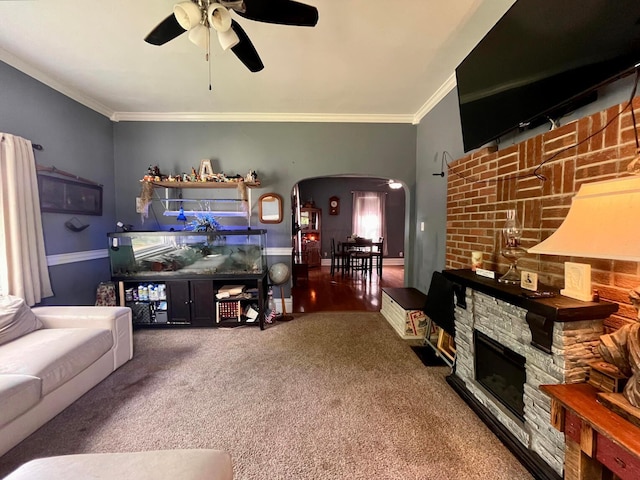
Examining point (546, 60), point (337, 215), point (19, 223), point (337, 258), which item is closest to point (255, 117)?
point (19, 223)

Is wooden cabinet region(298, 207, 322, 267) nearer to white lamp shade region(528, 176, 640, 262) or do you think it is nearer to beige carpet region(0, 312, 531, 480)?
beige carpet region(0, 312, 531, 480)

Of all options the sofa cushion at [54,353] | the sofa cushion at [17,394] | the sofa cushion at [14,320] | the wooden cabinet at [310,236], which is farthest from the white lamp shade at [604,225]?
the wooden cabinet at [310,236]

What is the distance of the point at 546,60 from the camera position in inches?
53.0

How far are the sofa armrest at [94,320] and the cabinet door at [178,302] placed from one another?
2.58 feet

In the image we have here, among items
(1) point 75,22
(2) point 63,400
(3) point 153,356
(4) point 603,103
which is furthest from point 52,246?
(4) point 603,103

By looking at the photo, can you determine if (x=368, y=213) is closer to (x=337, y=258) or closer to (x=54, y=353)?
(x=337, y=258)

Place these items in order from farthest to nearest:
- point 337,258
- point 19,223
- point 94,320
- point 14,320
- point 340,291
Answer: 1. point 337,258
2. point 340,291
3. point 19,223
4. point 94,320
5. point 14,320

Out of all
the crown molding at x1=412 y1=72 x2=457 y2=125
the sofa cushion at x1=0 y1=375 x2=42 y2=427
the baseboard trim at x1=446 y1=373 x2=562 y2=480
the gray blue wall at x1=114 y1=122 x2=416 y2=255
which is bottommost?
the baseboard trim at x1=446 y1=373 x2=562 y2=480

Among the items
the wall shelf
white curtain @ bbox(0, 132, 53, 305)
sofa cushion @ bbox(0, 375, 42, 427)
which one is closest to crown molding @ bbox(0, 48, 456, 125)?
the wall shelf

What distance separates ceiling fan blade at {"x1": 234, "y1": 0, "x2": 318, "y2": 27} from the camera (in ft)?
4.57

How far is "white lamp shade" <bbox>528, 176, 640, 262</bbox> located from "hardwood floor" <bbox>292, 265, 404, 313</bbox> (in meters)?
2.86

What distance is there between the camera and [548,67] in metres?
1.34

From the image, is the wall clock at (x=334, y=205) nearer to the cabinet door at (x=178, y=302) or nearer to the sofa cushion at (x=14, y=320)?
the cabinet door at (x=178, y=302)

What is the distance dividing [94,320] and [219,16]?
2.35 metres
